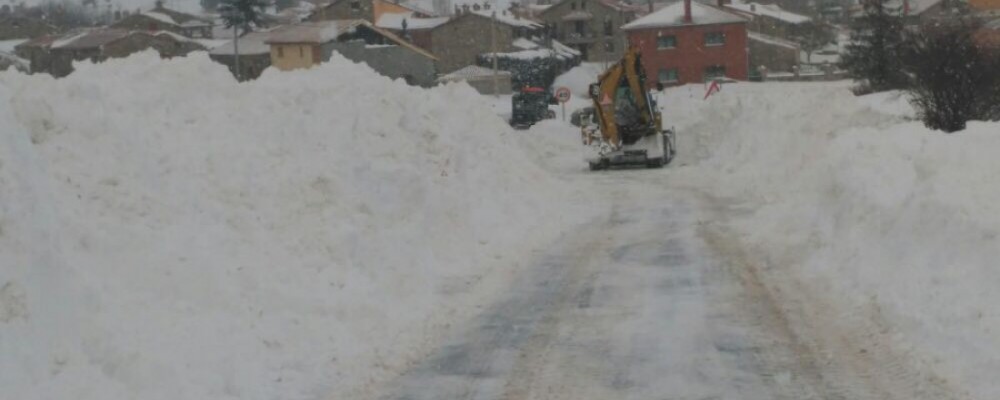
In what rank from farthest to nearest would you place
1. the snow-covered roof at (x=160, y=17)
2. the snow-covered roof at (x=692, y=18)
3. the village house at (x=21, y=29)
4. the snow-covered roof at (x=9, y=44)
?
the snow-covered roof at (x=160, y=17)
the village house at (x=21, y=29)
the snow-covered roof at (x=9, y=44)
the snow-covered roof at (x=692, y=18)

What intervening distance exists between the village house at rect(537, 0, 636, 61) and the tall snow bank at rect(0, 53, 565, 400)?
8338 cm

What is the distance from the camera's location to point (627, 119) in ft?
114

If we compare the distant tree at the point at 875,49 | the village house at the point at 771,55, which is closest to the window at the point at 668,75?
the village house at the point at 771,55

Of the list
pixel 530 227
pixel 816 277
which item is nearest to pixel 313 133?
pixel 530 227

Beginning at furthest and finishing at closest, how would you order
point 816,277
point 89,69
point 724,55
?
point 724,55 < point 89,69 < point 816,277

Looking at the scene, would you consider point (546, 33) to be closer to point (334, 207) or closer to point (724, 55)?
point (724, 55)

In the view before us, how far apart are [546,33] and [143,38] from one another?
109 ft

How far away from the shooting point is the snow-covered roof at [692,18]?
261 feet

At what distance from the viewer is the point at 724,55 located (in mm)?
80562

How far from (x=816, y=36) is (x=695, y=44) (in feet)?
113

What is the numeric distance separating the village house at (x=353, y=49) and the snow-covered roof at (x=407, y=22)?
14.0 m

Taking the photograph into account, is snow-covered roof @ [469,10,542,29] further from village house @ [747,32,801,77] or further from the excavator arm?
the excavator arm

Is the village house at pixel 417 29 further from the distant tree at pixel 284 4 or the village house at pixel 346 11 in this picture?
the distant tree at pixel 284 4

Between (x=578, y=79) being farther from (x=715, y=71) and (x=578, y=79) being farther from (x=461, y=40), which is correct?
(x=461, y=40)
